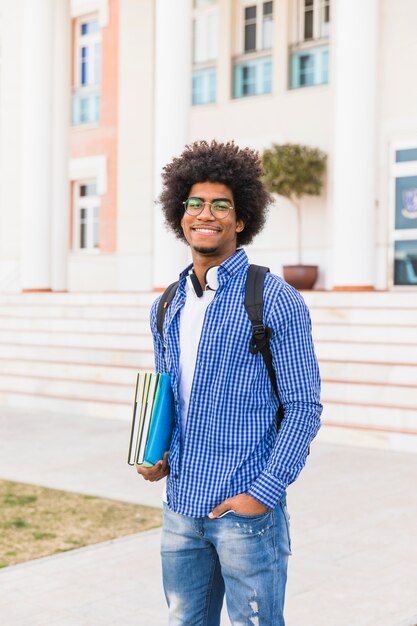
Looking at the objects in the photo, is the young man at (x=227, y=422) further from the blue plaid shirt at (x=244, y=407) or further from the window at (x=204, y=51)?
the window at (x=204, y=51)

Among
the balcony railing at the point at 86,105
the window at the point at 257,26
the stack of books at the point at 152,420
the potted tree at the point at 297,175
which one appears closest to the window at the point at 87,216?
the balcony railing at the point at 86,105

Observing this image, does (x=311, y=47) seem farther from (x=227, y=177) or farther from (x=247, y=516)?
(x=247, y=516)

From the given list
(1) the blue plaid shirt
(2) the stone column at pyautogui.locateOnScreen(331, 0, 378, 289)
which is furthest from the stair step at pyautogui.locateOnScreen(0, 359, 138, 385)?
(1) the blue plaid shirt

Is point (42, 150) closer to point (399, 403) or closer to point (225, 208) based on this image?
point (399, 403)

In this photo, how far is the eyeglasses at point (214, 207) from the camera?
2.75 meters

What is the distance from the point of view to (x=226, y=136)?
18016 mm

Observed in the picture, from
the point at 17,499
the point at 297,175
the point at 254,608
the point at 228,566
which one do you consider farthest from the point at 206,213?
the point at 297,175

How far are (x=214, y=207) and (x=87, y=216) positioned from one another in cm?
1810

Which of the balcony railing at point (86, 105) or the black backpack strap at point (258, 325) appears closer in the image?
the black backpack strap at point (258, 325)

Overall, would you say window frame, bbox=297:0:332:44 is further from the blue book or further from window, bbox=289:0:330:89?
the blue book

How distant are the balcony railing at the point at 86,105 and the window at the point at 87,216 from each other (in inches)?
55.1

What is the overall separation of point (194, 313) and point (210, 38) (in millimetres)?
16555

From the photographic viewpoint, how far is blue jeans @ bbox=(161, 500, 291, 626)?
2.58 metres

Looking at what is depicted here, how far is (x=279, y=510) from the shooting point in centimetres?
265
